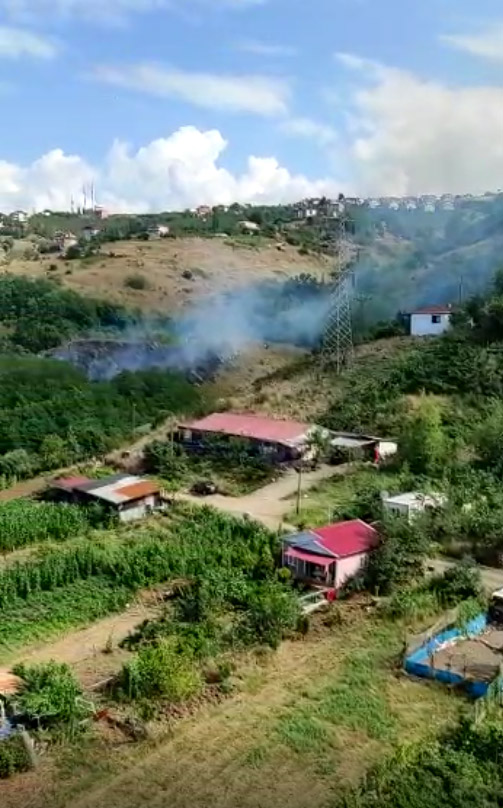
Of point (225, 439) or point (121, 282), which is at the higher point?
point (121, 282)

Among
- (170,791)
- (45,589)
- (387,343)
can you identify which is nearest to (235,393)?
(387,343)

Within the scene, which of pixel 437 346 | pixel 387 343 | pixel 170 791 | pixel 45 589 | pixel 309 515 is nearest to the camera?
pixel 170 791

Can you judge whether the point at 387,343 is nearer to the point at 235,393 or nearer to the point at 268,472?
the point at 235,393

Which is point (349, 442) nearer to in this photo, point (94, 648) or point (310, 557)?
point (310, 557)

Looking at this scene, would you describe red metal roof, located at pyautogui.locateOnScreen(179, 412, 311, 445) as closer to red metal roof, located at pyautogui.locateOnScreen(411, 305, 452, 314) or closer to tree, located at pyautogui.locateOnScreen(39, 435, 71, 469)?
tree, located at pyautogui.locateOnScreen(39, 435, 71, 469)

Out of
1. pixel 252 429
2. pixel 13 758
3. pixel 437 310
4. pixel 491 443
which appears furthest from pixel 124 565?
pixel 437 310

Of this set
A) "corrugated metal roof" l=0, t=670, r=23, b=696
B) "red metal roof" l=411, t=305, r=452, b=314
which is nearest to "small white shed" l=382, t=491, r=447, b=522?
"corrugated metal roof" l=0, t=670, r=23, b=696
